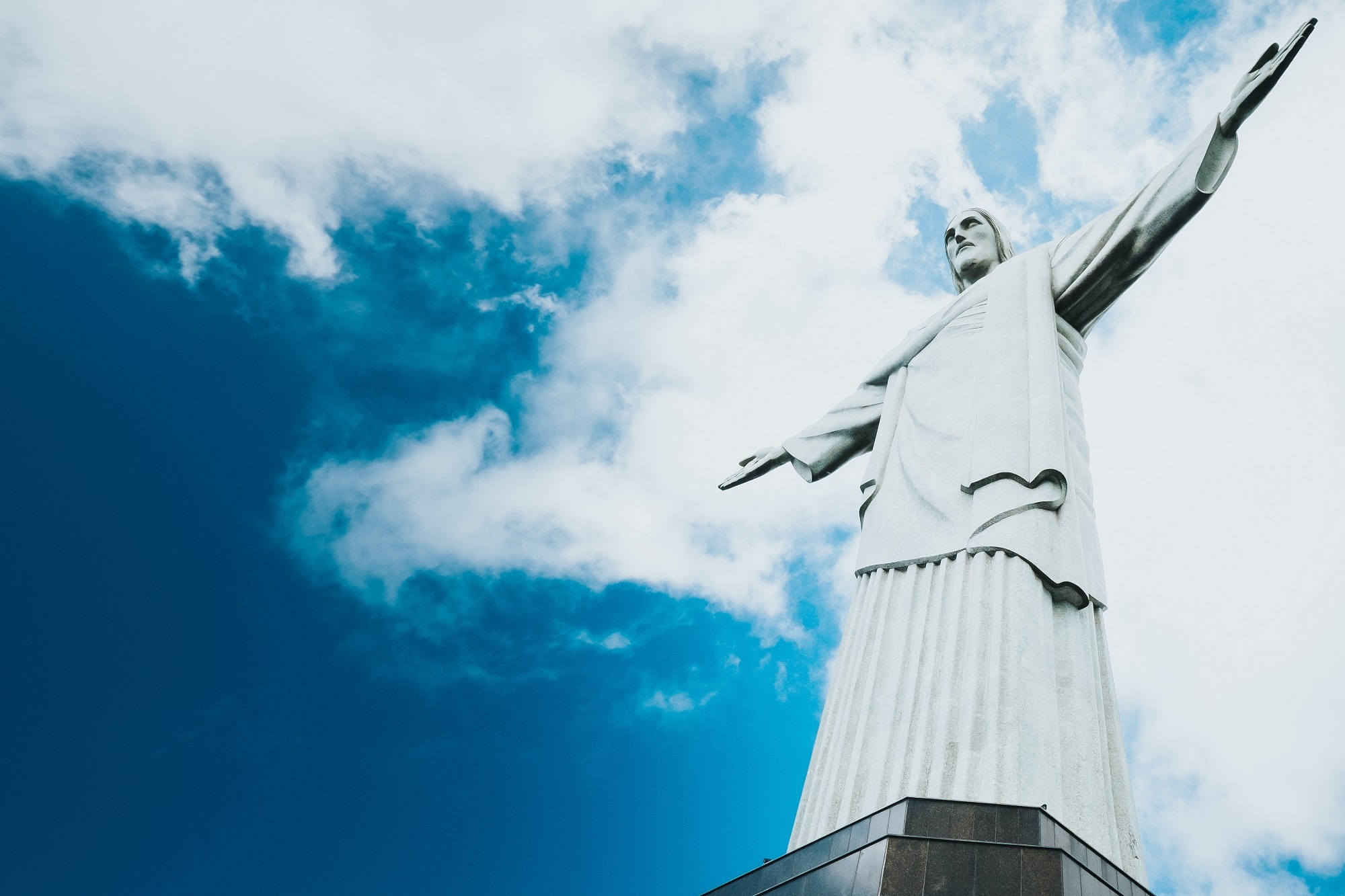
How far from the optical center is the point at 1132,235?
30.9ft

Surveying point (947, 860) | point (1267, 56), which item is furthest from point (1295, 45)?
point (947, 860)

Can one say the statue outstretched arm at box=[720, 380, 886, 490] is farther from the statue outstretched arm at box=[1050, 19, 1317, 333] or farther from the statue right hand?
the statue outstretched arm at box=[1050, 19, 1317, 333]

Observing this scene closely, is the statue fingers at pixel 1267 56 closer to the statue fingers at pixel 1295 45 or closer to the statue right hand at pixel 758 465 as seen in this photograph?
the statue fingers at pixel 1295 45

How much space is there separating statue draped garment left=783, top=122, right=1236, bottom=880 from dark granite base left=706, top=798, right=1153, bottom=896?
24.9 inches

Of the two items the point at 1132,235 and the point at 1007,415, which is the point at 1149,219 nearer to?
the point at 1132,235

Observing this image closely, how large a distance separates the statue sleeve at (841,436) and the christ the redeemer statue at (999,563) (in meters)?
0.61

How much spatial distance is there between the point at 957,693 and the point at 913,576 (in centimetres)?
128

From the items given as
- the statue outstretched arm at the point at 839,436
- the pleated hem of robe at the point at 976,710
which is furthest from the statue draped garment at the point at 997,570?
the statue outstretched arm at the point at 839,436

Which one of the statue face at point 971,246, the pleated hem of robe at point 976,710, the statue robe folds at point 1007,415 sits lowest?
the pleated hem of robe at point 976,710

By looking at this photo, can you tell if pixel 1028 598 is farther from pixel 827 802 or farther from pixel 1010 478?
pixel 827 802

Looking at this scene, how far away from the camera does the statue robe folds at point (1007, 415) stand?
7.72m

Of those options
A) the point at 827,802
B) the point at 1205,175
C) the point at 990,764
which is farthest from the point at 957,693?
the point at 1205,175

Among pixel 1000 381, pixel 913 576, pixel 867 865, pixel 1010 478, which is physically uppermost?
pixel 1000 381

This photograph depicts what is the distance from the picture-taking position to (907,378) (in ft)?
34.0
